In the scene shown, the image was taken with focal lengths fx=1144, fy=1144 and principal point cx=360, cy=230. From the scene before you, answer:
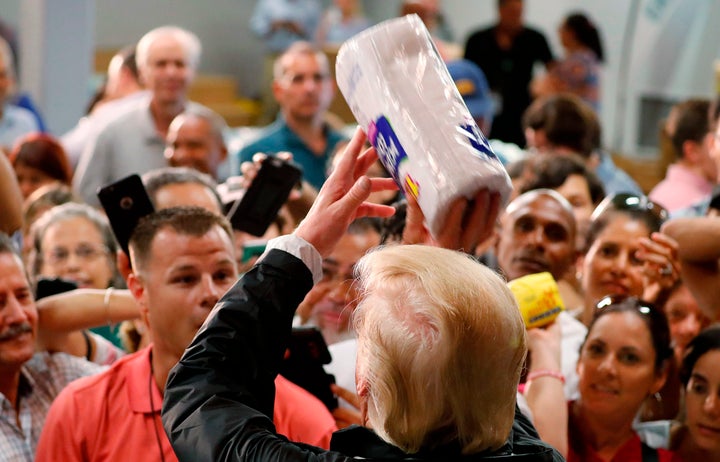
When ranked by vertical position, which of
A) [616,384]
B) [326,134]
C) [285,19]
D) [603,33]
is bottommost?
[603,33]

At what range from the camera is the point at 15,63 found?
30.0ft

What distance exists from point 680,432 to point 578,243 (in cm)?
107

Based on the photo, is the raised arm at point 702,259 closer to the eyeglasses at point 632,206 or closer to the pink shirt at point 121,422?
the eyeglasses at point 632,206

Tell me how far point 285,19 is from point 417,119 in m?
8.37

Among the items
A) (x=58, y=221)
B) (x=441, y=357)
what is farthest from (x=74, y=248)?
(x=441, y=357)

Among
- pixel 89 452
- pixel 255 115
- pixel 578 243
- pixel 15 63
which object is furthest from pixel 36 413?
pixel 255 115

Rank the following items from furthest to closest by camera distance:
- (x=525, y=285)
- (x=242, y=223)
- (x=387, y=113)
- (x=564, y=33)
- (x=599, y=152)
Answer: (x=564, y=33) → (x=599, y=152) → (x=242, y=223) → (x=525, y=285) → (x=387, y=113)

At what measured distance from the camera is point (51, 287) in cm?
311

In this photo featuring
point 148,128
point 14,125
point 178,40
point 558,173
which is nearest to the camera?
point 558,173

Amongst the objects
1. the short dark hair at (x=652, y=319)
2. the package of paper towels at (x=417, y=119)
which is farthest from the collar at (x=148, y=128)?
the package of paper towels at (x=417, y=119)

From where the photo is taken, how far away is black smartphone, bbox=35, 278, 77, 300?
310 cm

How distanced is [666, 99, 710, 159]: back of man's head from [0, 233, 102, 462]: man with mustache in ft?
10.2

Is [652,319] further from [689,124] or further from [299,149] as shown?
[299,149]

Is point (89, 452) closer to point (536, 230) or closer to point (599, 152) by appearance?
point (536, 230)
